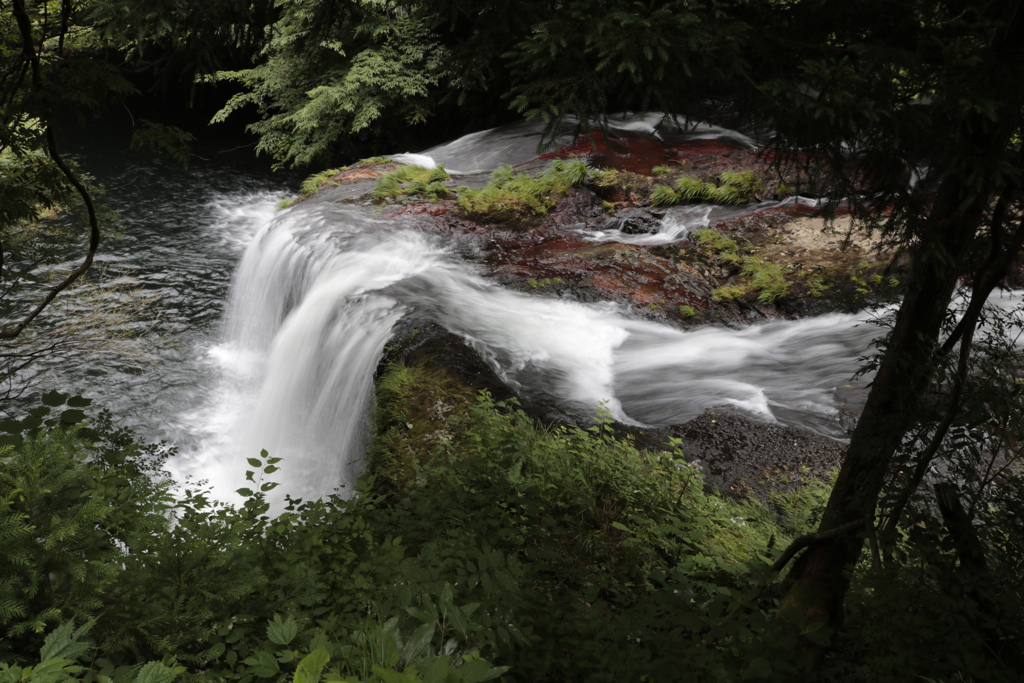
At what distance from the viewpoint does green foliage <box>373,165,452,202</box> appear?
412 inches

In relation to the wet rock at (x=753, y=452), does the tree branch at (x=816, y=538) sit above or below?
above

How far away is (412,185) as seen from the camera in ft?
35.0

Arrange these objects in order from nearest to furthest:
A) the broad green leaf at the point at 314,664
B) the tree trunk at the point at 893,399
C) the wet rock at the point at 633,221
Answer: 1. the broad green leaf at the point at 314,664
2. the tree trunk at the point at 893,399
3. the wet rock at the point at 633,221

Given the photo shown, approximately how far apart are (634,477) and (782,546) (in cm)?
100

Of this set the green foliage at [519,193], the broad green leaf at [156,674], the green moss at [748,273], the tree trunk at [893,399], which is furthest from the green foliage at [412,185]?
the broad green leaf at [156,674]

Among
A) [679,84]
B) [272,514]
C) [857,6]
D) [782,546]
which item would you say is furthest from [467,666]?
[272,514]

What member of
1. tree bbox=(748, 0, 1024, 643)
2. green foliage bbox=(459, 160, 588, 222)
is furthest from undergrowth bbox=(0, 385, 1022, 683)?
green foliage bbox=(459, 160, 588, 222)

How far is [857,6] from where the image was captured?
245 centimetres

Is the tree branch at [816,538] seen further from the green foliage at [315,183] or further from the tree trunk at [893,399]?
the green foliage at [315,183]

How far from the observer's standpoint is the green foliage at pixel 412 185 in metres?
10.5

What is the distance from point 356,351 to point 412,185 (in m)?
5.25

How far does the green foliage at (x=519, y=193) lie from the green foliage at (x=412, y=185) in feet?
1.49

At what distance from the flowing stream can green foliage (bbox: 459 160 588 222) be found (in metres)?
1.27

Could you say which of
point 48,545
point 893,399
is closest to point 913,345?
point 893,399
